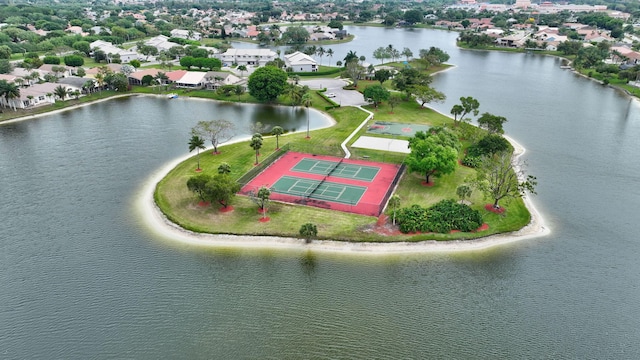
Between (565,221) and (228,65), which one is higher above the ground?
(228,65)

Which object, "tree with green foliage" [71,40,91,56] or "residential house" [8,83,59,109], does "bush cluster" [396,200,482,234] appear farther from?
"tree with green foliage" [71,40,91,56]

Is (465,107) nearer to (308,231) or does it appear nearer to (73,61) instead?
(308,231)

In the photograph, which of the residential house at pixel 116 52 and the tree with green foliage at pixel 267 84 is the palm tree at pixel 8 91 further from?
the residential house at pixel 116 52

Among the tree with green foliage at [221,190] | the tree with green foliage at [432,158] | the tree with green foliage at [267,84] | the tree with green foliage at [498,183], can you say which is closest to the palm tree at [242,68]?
the tree with green foliage at [267,84]

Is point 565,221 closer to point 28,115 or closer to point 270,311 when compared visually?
point 270,311

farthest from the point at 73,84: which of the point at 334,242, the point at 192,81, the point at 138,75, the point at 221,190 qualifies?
the point at 334,242

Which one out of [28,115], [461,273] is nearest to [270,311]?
[461,273]
